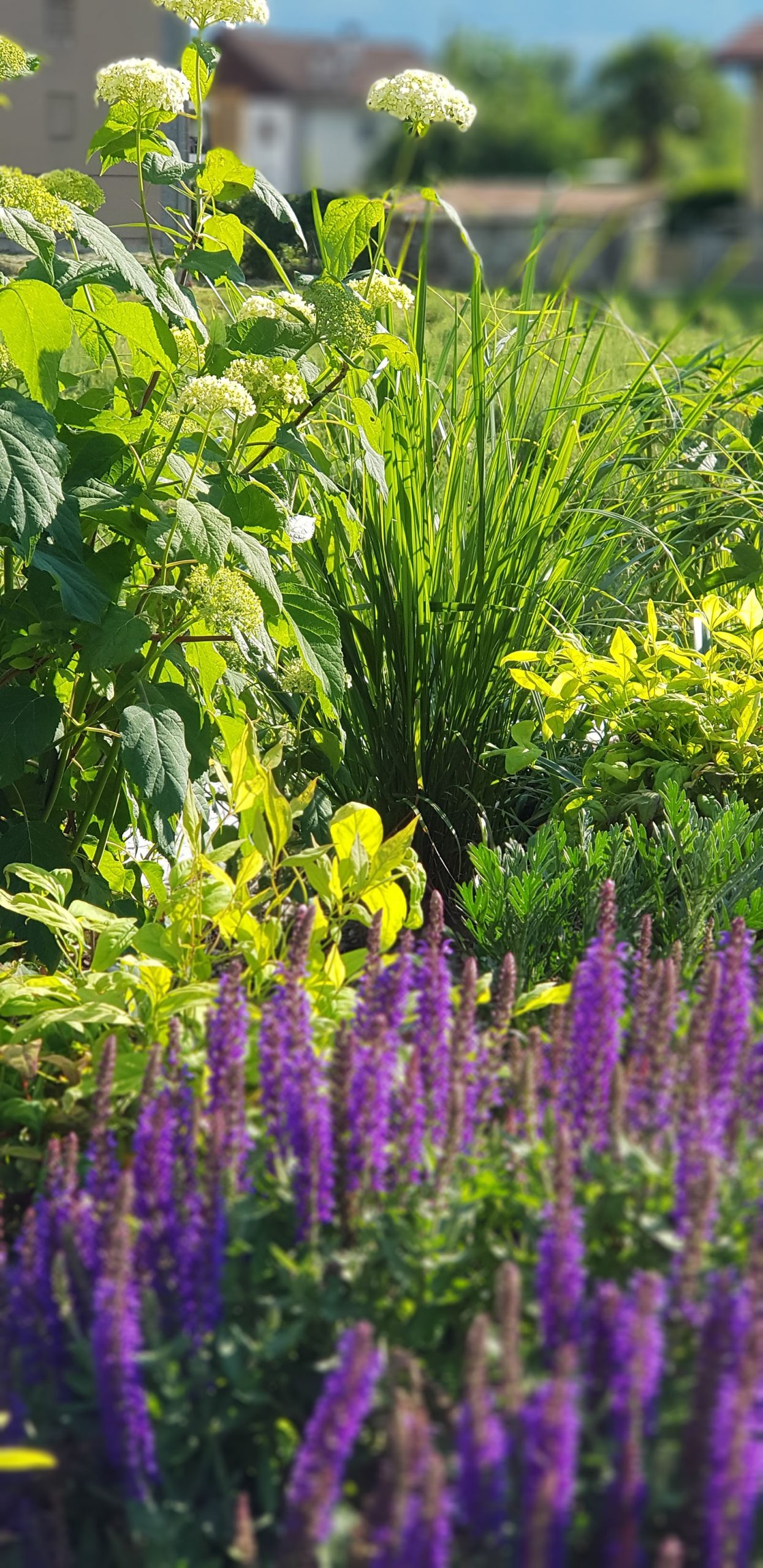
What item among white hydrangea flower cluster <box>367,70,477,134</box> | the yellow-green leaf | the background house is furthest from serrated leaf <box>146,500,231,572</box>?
the background house

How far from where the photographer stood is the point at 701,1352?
111cm

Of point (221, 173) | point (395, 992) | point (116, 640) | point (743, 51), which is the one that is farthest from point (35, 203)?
point (743, 51)

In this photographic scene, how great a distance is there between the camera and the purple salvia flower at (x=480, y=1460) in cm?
105

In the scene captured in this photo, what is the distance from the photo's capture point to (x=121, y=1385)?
117cm

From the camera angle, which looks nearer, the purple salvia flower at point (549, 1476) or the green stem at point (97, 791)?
the purple salvia flower at point (549, 1476)

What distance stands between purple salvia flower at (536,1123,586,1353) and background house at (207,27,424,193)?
117640 millimetres

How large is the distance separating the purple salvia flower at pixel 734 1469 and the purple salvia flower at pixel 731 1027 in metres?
0.38

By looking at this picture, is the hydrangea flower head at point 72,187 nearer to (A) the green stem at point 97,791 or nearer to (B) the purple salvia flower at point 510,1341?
(A) the green stem at point 97,791

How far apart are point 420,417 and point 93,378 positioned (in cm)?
114

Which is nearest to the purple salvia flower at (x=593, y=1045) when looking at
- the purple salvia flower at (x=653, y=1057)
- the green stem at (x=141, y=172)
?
the purple salvia flower at (x=653, y=1057)

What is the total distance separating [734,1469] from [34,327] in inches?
63.1

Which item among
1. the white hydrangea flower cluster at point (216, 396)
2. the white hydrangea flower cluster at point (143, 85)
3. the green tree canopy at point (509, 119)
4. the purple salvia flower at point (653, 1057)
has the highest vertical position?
the green tree canopy at point (509, 119)

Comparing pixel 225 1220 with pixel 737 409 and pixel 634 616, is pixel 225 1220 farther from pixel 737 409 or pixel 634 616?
pixel 737 409

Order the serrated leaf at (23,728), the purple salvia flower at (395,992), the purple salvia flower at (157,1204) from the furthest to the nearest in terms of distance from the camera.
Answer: the serrated leaf at (23,728) → the purple salvia flower at (395,992) → the purple salvia flower at (157,1204)
